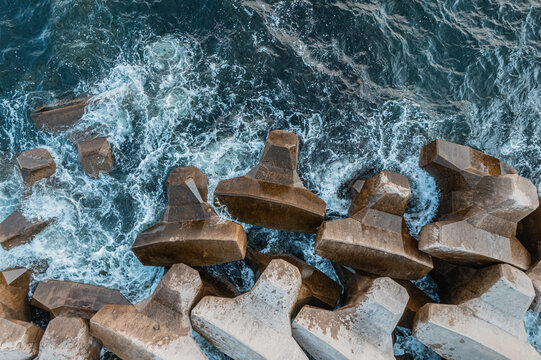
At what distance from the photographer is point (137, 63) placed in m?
6.82

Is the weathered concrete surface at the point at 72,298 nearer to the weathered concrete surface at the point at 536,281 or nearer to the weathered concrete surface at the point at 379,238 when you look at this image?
the weathered concrete surface at the point at 379,238

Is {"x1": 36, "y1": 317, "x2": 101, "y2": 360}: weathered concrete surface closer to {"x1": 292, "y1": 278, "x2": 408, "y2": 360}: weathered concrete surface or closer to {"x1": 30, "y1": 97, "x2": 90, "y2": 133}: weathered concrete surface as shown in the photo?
{"x1": 292, "y1": 278, "x2": 408, "y2": 360}: weathered concrete surface

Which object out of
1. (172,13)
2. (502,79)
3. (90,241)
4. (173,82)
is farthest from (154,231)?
(502,79)

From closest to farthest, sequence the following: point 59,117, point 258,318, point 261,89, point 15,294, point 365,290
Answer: point 258,318 → point 365,290 → point 15,294 → point 59,117 → point 261,89

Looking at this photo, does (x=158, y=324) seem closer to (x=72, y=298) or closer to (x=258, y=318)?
(x=258, y=318)

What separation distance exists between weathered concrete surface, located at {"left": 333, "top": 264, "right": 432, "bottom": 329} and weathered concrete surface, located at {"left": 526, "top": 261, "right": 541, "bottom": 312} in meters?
1.38

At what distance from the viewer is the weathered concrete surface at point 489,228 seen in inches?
199

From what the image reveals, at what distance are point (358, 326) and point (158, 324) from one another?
99.5 inches

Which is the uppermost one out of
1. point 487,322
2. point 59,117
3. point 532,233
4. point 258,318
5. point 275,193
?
point 59,117

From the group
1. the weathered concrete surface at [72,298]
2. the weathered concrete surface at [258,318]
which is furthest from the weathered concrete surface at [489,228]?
the weathered concrete surface at [72,298]

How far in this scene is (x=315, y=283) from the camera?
5.38 meters

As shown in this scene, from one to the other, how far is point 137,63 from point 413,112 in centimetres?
513

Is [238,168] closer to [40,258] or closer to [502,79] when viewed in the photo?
[40,258]

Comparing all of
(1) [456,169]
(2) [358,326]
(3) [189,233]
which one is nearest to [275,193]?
(3) [189,233]
